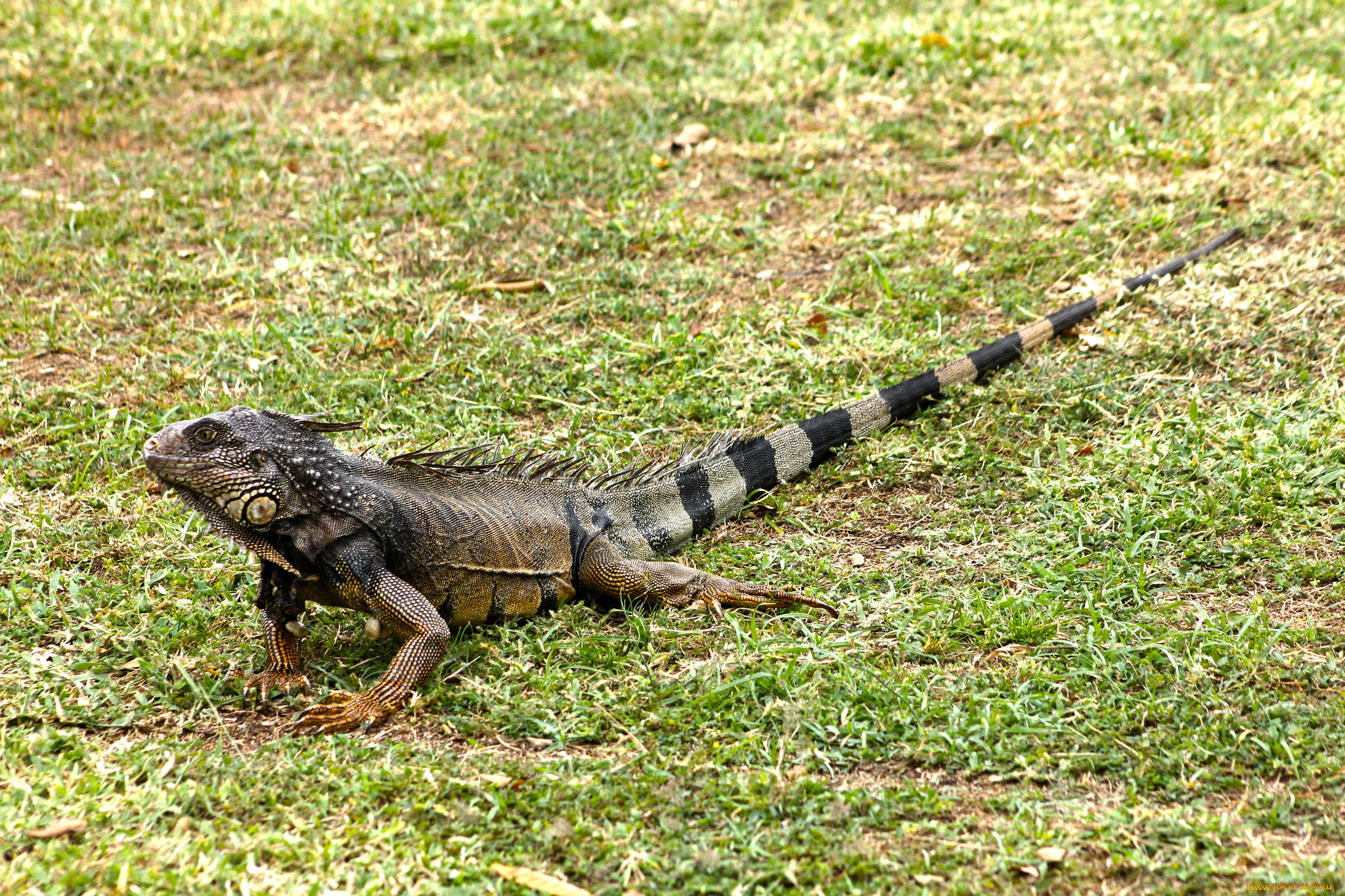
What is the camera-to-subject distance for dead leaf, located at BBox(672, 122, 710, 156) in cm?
796

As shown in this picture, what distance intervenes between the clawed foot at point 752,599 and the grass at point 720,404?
0.36 ft

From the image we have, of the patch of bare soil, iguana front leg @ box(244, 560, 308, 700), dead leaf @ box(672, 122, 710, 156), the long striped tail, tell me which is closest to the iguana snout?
iguana front leg @ box(244, 560, 308, 700)

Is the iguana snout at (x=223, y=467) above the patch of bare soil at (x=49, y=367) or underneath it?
above

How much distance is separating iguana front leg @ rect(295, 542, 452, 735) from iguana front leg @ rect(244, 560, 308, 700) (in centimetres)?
17

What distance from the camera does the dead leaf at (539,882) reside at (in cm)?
287

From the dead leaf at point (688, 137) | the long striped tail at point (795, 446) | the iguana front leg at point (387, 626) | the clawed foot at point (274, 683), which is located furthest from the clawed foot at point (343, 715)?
the dead leaf at point (688, 137)

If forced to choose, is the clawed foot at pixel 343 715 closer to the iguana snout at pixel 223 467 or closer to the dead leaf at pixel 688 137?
the iguana snout at pixel 223 467

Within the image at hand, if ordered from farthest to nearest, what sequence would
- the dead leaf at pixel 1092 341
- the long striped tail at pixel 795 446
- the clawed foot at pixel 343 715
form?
the dead leaf at pixel 1092 341, the long striped tail at pixel 795 446, the clawed foot at pixel 343 715

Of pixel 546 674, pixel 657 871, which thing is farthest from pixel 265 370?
pixel 657 871

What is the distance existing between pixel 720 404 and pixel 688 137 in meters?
3.12

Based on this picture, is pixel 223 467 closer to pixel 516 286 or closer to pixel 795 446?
pixel 795 446

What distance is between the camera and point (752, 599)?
4.23 meters

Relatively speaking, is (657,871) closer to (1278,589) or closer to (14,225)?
(1278,589)

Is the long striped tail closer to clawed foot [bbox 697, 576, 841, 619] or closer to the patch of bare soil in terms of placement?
clawed foot [bbox 697, 576, 841, 619]
